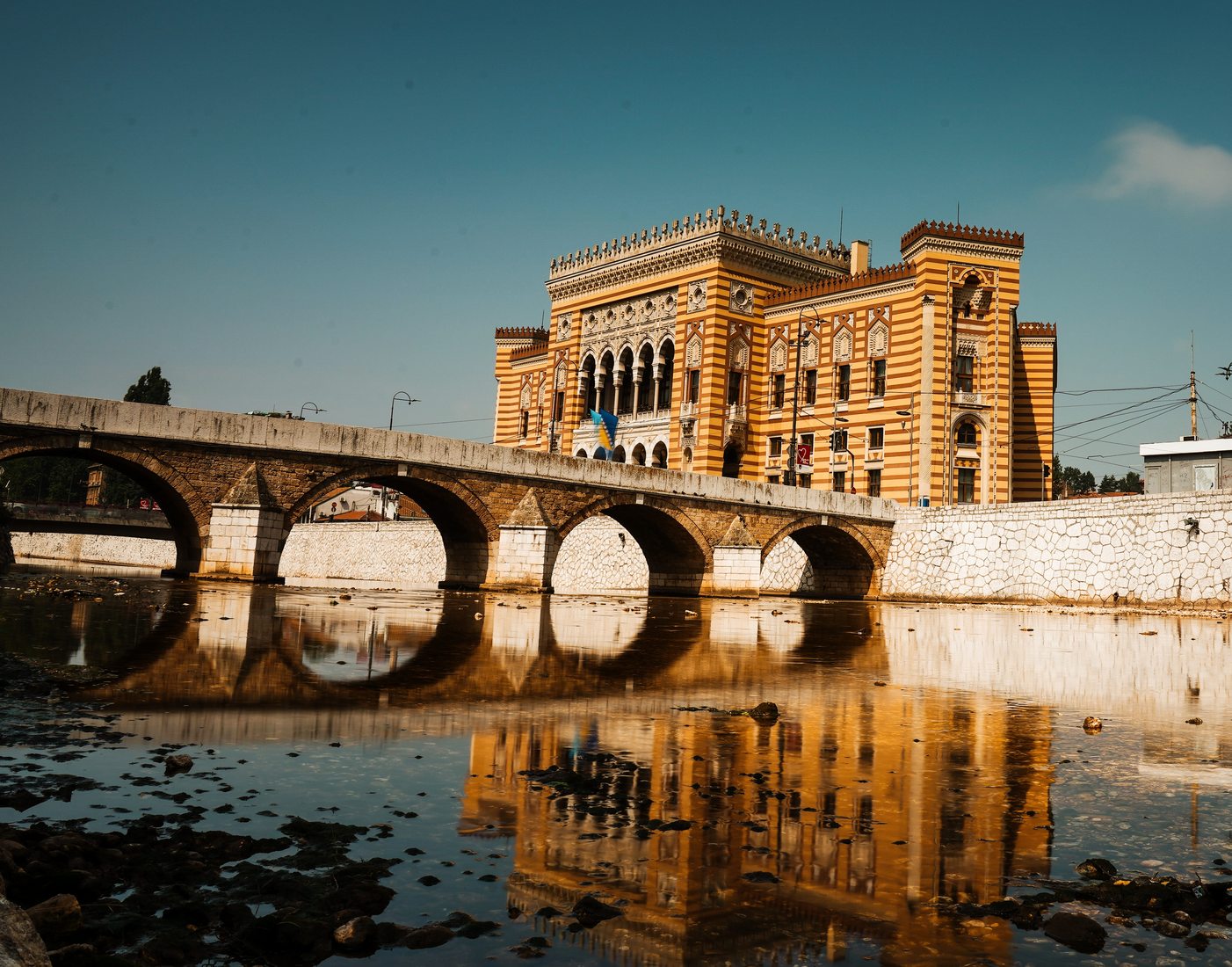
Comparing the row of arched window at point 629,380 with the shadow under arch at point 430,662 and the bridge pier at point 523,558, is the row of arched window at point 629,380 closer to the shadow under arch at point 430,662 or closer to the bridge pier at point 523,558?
the bridge pier at point 523,558

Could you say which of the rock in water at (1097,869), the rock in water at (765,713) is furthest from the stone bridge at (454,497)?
the rock in water at (1097,869)

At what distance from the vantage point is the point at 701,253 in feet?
145

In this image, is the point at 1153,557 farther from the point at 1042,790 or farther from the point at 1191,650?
the point at 1042,790

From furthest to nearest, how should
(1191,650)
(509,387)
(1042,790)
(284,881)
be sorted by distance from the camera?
(509,387) → (1191,650) → (1042,790) → (284,881)

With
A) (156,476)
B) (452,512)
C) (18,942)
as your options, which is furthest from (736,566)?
(18,942)

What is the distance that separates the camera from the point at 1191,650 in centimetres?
1630

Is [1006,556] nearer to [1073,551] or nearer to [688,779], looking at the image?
[1073,551]

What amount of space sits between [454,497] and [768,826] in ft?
79.6

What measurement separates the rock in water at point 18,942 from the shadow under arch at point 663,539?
2746 centimetres

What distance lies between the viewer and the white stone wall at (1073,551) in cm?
2861

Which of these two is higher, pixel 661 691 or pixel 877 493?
pixel 877 493

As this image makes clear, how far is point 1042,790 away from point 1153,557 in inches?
1096

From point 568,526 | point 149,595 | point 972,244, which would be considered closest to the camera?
point 149,595

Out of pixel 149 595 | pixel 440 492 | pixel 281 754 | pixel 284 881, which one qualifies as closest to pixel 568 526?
pixel 440 492
